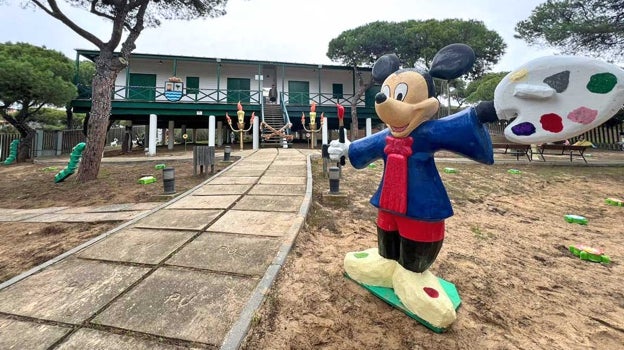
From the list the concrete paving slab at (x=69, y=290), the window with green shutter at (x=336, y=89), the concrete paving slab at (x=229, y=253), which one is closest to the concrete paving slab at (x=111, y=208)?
the concrete paving slab at (x=69, y=290)

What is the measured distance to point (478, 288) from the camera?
252cm

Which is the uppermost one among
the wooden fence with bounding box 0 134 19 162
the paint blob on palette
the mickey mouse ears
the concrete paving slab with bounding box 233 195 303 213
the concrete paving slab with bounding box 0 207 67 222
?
the wooden fence with bounding box 0 134 19 162

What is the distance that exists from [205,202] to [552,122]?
4.59 m

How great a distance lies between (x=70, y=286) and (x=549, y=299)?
4.17 meters

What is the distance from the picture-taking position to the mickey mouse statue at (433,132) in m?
1.57

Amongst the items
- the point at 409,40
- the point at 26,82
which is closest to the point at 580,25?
the point at 409,40

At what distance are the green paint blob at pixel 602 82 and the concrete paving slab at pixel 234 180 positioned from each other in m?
5.49

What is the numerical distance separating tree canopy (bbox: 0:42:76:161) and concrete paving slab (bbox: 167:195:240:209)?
1237 cm

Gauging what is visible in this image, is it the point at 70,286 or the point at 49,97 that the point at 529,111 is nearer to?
the point at 70,286

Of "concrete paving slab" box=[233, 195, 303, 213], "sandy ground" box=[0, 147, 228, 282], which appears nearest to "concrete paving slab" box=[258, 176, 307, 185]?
"concrete paving slab" box=[233, 195, 303, 213]

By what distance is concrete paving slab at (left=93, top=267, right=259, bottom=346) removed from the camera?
1.72m

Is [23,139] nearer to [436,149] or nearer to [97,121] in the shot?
[97,121]

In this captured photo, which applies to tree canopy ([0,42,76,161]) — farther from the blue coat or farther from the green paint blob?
the green paint blob

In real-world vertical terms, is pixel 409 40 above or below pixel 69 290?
above
